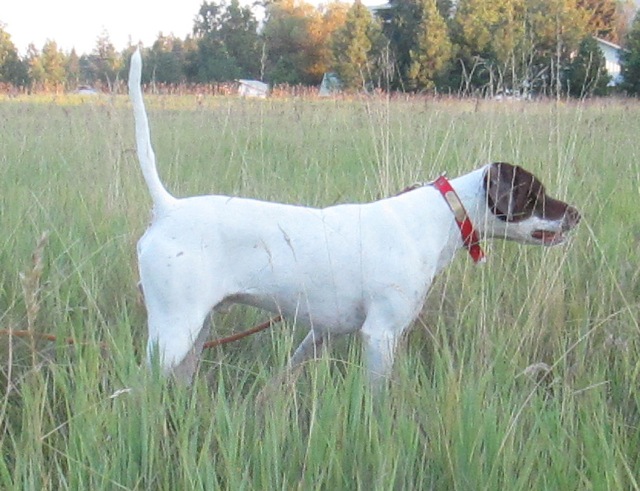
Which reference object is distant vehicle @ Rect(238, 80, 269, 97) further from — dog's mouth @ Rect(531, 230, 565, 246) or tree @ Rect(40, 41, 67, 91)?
tree @ Rect(40, 41, 67, 91)

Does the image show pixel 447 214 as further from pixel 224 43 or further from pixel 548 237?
pixel 224 43

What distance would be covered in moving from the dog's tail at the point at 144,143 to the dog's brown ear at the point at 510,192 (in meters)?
1.01

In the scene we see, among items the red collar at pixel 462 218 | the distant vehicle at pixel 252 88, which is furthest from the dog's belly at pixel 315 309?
the distant vehicle at pixel 252 88

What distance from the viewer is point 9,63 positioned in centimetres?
3759

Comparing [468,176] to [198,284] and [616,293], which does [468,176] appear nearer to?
[616,293]

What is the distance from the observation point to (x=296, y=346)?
105 inches

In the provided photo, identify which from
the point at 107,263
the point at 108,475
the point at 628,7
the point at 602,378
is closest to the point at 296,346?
the point at 107,263

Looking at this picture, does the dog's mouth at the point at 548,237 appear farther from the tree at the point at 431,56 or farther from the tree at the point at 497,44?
the tree at the point at 431,56

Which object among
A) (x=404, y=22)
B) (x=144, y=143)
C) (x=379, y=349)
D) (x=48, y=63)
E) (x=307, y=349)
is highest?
(x=404, y=22)

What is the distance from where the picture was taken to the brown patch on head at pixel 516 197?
2.33 m

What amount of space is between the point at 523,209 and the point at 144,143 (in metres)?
1.24

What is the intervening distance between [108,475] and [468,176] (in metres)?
1.52

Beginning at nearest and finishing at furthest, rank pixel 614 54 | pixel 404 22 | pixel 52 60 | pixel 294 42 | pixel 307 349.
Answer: pixel 307 349, pixel 404 22, pixel 614 54, pixel 294 42, pixel 52 60

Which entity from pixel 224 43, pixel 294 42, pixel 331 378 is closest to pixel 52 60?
pixel 294 42
